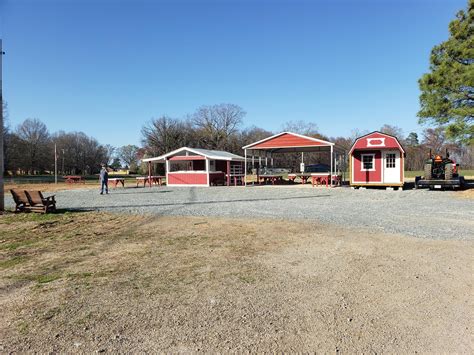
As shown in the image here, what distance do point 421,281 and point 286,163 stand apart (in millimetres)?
51131

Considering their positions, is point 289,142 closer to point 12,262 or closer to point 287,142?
point 287,142

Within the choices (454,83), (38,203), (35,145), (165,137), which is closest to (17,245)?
(38,203)

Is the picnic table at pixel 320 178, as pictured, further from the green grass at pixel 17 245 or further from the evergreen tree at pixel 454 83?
the green grass at pixel 17 245

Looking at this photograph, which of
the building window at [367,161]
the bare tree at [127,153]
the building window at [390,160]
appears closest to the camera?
the building window at [390,160]

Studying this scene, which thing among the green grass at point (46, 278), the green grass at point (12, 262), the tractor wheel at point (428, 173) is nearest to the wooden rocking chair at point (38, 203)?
the green grass at point (12, 262)

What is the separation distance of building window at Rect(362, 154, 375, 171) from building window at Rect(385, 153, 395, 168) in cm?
82

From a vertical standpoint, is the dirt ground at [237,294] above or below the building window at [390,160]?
below

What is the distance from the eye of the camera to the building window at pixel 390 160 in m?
21.8

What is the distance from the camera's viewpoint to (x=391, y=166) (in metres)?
21.9

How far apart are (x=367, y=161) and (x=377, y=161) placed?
588mm

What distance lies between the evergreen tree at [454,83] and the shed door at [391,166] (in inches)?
132

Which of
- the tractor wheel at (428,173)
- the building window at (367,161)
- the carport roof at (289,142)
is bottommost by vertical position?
the tractor wheel at (428,173)

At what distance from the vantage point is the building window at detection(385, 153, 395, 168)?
2184cm

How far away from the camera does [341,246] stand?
20.9ft
